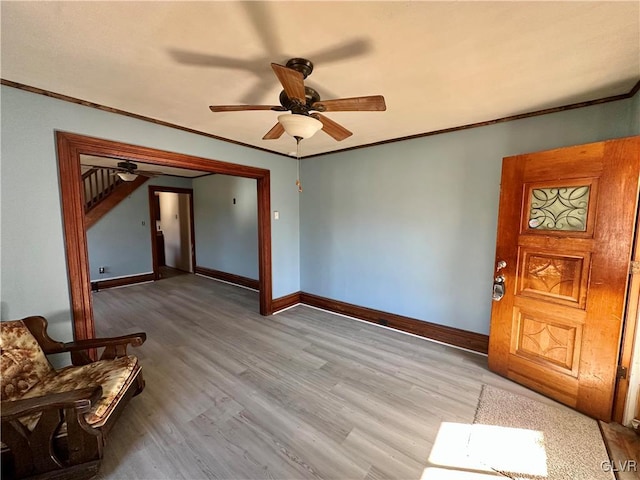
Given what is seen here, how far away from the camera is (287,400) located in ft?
6.95

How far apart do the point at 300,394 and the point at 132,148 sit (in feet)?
9.08

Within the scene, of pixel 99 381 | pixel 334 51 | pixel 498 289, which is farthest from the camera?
pixel 498 289

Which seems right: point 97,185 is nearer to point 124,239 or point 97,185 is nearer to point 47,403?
point 124,239

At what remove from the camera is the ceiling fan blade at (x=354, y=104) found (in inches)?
60.2

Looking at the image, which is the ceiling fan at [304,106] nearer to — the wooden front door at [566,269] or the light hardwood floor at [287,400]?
the wooden front door at [566,269]

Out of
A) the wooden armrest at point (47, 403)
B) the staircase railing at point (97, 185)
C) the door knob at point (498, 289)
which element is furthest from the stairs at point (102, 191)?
the door knob at point (498, 289)

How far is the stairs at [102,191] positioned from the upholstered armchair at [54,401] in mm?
4163

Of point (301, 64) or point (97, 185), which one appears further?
point (97, 185)

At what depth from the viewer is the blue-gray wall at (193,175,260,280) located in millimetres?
5203

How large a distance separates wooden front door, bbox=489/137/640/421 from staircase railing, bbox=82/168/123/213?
669cm

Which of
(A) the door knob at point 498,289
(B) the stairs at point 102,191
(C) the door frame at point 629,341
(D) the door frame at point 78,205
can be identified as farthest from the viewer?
(B) the stairs at point 102,191

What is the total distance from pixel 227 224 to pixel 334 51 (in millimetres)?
4700

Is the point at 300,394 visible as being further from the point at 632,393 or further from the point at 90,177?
the point at 90,177

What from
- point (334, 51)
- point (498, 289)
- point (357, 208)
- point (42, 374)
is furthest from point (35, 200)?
point (498, 289)
